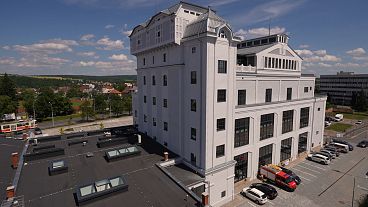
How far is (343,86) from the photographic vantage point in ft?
465

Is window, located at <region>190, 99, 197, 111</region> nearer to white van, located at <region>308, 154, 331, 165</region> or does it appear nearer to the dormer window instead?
the dormer window

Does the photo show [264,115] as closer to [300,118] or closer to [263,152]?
[263,152]

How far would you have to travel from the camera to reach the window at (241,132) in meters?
33.0

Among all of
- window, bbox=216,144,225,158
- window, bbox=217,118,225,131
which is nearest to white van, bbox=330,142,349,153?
window, bbox=216,144,225,158

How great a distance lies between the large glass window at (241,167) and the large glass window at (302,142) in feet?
61.8

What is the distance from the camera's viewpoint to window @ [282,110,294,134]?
41.5 m

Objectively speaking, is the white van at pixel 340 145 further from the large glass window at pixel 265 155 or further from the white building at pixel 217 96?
the large glass window at pixel 265 155

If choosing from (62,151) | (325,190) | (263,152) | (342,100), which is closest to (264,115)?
(263,152)

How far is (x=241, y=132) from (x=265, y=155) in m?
9.28

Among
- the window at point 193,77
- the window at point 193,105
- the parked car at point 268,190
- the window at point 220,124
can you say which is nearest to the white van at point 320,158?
the parked car at point 268,190

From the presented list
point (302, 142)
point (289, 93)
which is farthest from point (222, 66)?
point (302, 142)

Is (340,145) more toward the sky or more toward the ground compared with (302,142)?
more toward the ground

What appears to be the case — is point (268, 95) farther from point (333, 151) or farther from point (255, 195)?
point (333, 151)

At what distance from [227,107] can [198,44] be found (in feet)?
30.2
